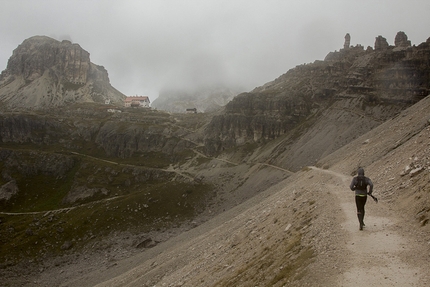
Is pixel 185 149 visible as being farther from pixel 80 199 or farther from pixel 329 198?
pixel 329 198

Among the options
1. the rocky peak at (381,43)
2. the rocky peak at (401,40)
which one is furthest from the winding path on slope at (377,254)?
the rocky peak at (401,40)

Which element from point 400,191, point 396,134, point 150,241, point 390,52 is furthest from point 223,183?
point 400,191

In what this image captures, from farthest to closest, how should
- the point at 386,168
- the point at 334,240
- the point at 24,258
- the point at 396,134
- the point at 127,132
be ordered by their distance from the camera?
the point at 127,132
the point at 24,258
the point at 396,134
the point at 386,168
the point at 334,240

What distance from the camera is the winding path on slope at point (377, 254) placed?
14.0 m

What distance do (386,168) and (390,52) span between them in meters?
124

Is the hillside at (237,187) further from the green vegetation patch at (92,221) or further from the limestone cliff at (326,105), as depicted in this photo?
the limestone cliff at (326,105)

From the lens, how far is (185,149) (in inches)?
7180

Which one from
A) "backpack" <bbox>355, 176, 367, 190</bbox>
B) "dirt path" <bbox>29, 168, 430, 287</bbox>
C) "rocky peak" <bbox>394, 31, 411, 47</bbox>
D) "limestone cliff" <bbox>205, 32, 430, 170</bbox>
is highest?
"rocky peak" <bbox>394, 31, 411, 47</bbox>

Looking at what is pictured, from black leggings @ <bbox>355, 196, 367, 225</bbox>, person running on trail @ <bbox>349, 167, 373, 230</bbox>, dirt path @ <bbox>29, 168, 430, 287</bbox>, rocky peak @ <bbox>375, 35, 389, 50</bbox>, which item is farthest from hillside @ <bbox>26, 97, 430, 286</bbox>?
rocky peak @ <bbox>375, 35, 389, 50</bbox>

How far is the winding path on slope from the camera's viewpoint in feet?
45.8

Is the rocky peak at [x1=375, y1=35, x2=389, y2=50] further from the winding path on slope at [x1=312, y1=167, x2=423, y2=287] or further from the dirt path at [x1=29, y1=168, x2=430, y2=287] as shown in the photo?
the winding path on slope at [x1=312, y1=167, x2=423, y2=287]

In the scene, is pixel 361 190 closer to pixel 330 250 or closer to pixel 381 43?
pixel 330 250

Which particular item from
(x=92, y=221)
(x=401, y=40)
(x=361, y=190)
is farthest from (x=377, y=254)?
(x=401, y=40)

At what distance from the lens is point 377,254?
53.8 feet
